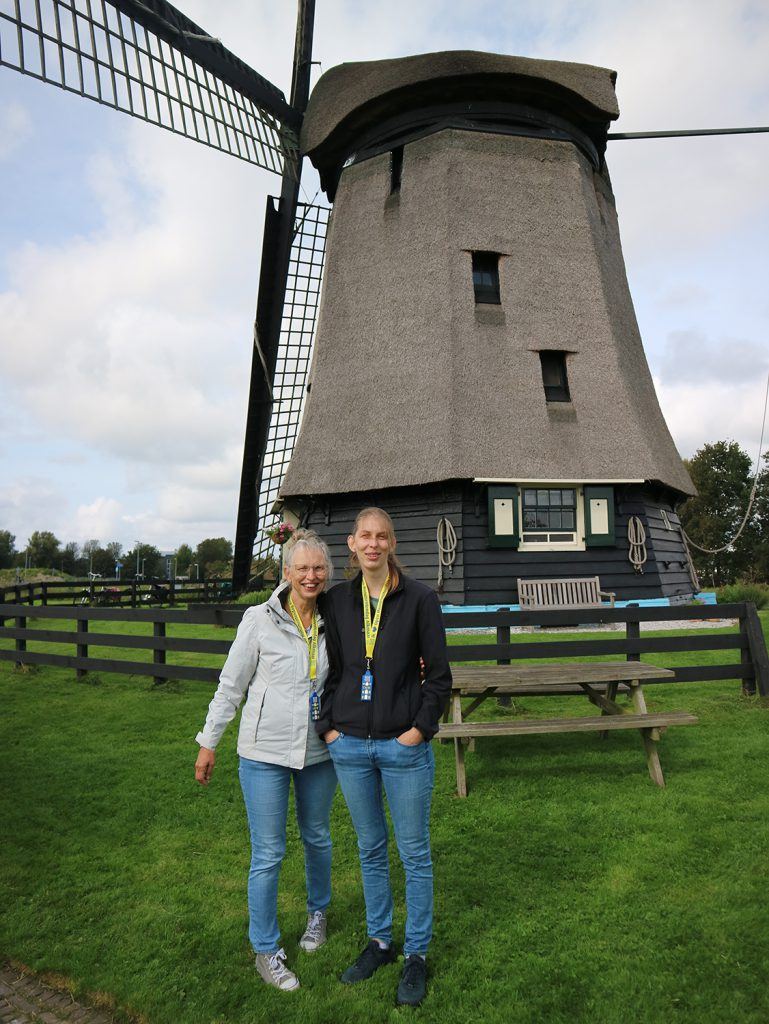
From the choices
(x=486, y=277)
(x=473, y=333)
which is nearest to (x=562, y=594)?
(x=473, y=333)

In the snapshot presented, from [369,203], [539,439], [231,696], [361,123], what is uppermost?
[361,123]

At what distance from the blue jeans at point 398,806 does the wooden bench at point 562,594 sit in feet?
27.8

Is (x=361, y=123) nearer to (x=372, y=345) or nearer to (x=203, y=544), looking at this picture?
(x=372, y=345)

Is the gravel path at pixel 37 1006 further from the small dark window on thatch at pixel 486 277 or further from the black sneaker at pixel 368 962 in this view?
the small dark window on thatch at pixel 486 277

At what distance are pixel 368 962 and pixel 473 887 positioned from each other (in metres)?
0.83

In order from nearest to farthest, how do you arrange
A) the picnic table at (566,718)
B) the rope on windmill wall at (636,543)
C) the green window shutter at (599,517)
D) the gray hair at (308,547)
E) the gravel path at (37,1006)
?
the gravel path at (37,1006), the gray hair at (308,547), the picnic table at (566,718), the green window shutter at (599,517), the rope on windmill wall at (636,543)

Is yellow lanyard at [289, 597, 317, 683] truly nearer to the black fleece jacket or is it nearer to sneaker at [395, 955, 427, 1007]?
the black fleece jacket

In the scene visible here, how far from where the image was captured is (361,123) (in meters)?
13.5

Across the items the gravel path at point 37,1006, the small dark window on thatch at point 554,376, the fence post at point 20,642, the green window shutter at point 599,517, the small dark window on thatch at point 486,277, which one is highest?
the small dark window on thatch at point 486,277

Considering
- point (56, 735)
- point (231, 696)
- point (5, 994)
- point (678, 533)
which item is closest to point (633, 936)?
point (231, 696)

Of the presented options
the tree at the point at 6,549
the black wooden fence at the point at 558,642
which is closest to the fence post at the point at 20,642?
the black wooden fence at the point at 558,642

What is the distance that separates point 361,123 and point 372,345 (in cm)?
450

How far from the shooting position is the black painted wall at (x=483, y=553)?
11.3 metres

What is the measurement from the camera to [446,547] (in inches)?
446
